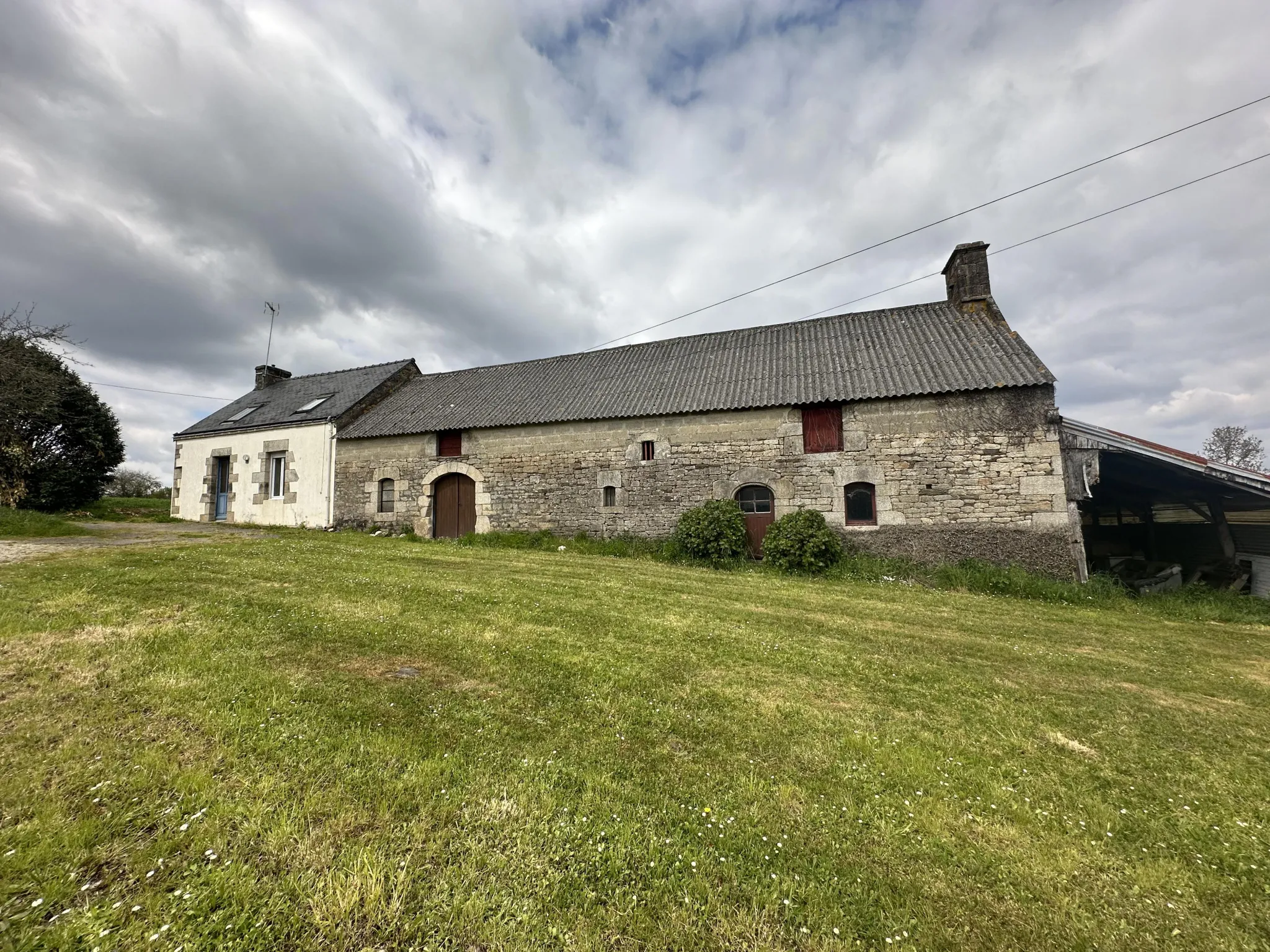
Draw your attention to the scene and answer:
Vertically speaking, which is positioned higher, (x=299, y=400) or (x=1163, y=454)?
(x=299, y=400)

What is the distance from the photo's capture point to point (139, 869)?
2178 millimetres

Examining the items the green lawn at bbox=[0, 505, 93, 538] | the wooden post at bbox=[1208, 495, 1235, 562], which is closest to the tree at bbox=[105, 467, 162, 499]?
the green lawn at bbox=[0, 505, 93, 538]

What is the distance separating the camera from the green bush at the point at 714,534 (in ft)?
41.8

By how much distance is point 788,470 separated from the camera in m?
13.3

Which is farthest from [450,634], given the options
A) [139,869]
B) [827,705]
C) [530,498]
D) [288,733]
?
[530,498]

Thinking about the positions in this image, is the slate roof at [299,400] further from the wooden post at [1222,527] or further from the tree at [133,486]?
the wooden post at [1222,527]

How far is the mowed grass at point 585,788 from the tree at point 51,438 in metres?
11.6

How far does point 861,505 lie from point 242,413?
24393 millimetres

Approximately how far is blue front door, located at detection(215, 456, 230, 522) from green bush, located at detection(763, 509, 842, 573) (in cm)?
2116

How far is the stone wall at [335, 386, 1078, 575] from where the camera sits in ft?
38.1

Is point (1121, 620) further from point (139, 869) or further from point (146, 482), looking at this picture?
point (146, 482)

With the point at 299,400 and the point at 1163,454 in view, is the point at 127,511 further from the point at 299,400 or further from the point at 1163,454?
the point at 1163,454

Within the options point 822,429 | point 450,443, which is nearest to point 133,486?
point 450,443

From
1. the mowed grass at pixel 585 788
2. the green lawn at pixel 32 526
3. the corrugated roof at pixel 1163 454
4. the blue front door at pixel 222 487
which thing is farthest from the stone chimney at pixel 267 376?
the corrugated roof at pixel 1163 454
